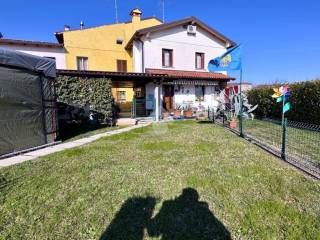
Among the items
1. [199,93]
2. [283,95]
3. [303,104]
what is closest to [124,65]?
[199,93]

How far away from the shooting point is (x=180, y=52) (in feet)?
65.1

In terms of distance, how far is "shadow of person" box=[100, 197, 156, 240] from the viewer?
9.07ft

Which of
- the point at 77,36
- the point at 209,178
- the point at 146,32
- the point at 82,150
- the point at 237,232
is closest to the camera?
the point at 237,232

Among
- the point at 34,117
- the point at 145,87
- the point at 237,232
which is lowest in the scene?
the point at 237,232

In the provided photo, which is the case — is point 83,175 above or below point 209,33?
below

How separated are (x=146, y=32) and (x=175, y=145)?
43.0ft

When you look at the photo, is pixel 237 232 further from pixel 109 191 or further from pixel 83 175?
pixel 83 175

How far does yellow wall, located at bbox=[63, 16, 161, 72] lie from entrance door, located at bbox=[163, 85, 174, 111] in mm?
5267

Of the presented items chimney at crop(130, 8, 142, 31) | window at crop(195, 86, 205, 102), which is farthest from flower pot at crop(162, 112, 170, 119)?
chimney at crop(130, 8, 142, 31)

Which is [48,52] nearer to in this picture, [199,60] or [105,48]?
[105,48]

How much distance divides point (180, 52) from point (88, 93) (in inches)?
421

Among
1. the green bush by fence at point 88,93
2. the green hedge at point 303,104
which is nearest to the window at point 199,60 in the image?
the green hedge at point 303,104

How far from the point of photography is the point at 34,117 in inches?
279

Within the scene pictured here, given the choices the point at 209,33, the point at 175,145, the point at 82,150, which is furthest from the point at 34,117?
the point at 209,33
